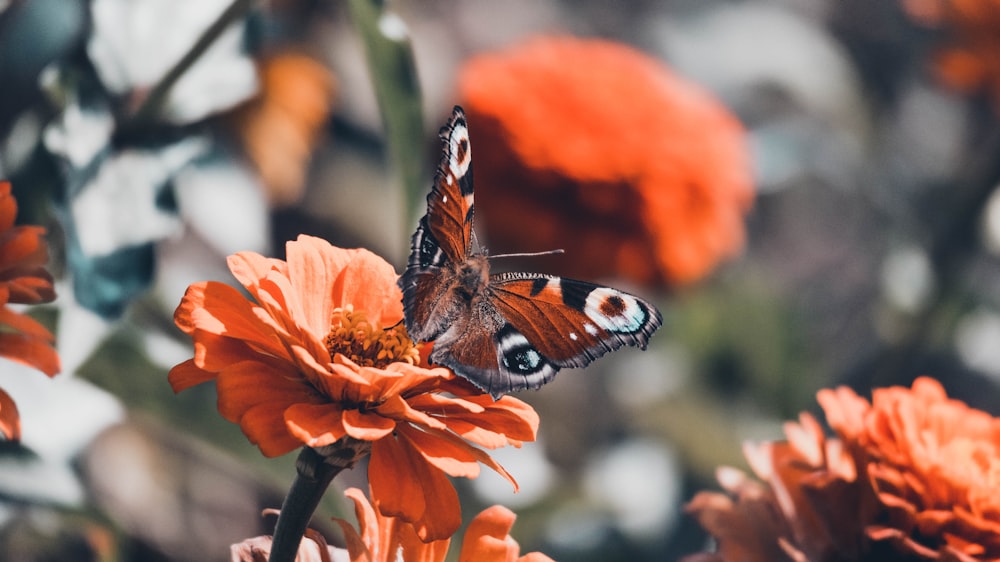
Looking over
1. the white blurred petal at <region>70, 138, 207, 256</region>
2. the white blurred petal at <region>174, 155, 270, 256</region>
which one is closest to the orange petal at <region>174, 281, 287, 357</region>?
the white blurred petal at <region>70, 138, 207, 256</region>

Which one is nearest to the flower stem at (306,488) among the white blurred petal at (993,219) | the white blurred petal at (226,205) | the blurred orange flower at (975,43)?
the white blurred petal at (226,205)

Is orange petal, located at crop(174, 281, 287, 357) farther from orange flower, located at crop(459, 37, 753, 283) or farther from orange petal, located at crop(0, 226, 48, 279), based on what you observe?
orange flower, located at crop(459, 37, 753, 283)

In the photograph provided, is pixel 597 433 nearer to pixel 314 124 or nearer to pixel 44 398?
pixel 314 124

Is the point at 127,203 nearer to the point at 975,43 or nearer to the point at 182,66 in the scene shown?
the point at 182,66

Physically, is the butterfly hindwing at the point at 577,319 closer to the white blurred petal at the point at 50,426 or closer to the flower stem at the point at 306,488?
the flower stem at the point at 306,488

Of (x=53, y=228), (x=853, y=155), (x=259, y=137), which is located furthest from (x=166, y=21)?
(x=853, y=155)

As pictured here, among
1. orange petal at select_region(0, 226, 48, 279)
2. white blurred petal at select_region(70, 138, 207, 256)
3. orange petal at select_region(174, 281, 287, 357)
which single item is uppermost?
white blurred petal at select_region(70, 138, 207, 256)

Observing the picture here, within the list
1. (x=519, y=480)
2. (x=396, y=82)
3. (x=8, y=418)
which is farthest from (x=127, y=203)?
(x=519, y=480)
